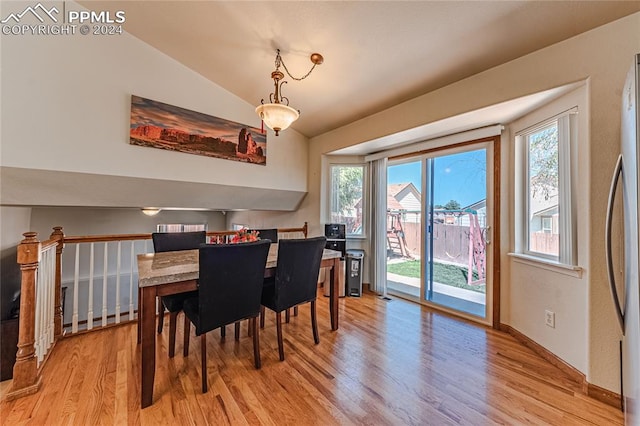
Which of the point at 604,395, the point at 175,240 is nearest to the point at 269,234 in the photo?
the point at 175,240

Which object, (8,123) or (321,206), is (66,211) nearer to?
(8,123)

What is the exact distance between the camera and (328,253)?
2674mm

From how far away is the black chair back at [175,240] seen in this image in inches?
95.6

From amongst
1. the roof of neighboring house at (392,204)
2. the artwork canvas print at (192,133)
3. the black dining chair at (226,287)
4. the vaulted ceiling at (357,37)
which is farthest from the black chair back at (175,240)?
the roof of neighboring house at (392,204)

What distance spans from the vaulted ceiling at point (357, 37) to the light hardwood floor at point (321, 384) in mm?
2464

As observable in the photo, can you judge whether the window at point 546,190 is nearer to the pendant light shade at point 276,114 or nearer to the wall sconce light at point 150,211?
the pendant light shade at point 276,114

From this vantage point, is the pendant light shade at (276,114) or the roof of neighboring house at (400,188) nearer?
the pendant light shade at (276,114)

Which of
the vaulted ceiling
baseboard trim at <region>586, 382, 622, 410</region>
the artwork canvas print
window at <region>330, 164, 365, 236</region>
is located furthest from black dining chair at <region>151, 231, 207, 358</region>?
baseboard trim at <region>586, 382, 622, 410</region>

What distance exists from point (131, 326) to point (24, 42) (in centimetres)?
274

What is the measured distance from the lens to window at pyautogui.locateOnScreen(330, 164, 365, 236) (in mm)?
4027

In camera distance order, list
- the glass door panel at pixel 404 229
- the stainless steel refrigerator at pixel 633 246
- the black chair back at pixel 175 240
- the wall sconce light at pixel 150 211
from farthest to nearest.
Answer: the wall sconce light at pixel 150 211, the glass door panel at pixel 404 229, the black chair back at pixel 175 240, the stainless steel refrigerator at pixel 633 246

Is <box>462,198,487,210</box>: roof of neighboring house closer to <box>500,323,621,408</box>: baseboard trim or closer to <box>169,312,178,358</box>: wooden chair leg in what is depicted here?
<box>500,323,621,408</box>: baseboard trim

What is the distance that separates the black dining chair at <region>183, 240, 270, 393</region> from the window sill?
231cm

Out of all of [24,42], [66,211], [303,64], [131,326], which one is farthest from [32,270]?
[66,211]
